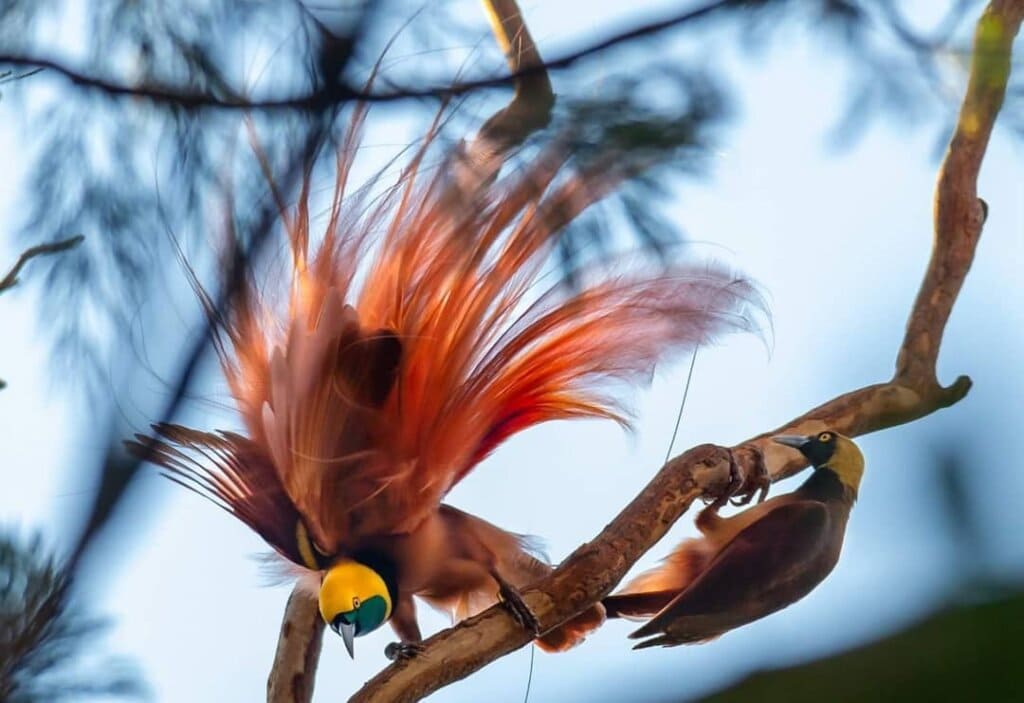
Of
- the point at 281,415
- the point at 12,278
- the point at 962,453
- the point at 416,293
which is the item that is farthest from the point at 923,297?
the point at 962,453

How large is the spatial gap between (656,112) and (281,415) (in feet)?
1.25

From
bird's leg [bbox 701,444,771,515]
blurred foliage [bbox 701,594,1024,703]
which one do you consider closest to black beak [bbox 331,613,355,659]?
bird's leg [bbox 701,444,771,515]

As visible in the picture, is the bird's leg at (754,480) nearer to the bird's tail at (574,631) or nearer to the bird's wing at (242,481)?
the bird's tail at (574,631)

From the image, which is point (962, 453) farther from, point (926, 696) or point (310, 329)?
point (310, 329)

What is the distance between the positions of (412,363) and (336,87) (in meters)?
0.23

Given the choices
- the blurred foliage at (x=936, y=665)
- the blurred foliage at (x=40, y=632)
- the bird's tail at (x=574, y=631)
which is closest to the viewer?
the blurred foliage at (x=936, y=665)

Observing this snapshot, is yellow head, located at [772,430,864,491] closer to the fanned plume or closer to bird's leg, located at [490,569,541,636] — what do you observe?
the fanned plume

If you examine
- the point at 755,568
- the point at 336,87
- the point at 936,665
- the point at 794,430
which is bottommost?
the point at 936,665

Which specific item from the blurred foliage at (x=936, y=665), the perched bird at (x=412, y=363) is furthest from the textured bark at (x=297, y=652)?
the blurred foliage at (x=936, y=665)

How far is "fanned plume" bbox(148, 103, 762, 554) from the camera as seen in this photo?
3.05 feet

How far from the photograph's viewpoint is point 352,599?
2.99 ft

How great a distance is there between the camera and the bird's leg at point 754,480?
942 mm

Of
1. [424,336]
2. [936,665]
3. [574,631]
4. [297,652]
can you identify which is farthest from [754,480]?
[936,665]

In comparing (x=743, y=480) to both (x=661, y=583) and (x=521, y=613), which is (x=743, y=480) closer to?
(x=661, y=583)
